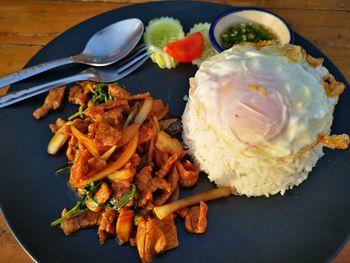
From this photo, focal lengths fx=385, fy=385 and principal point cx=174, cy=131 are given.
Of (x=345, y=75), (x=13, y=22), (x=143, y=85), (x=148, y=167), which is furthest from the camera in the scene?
(x=13, y=22)

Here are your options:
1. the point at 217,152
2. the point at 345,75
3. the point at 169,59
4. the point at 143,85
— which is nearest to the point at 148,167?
the point at 217,152

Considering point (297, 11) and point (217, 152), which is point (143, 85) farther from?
point (297, 11)

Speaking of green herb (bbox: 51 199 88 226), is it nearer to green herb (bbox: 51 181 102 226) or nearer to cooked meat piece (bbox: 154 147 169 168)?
green herb (bbox: 51 181 102 226)

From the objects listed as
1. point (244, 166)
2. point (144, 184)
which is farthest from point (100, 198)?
point (244, 166)

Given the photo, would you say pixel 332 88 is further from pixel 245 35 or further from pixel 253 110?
pixel 245 35

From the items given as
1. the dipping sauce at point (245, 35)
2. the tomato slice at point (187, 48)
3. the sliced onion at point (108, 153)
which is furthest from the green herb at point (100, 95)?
the dipping sauce at point (245, 35)

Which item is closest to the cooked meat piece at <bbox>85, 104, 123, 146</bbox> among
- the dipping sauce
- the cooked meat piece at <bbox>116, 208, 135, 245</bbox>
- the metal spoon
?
the cooked meat piece at <bbox>116, 208, 135, 245</bbox>
